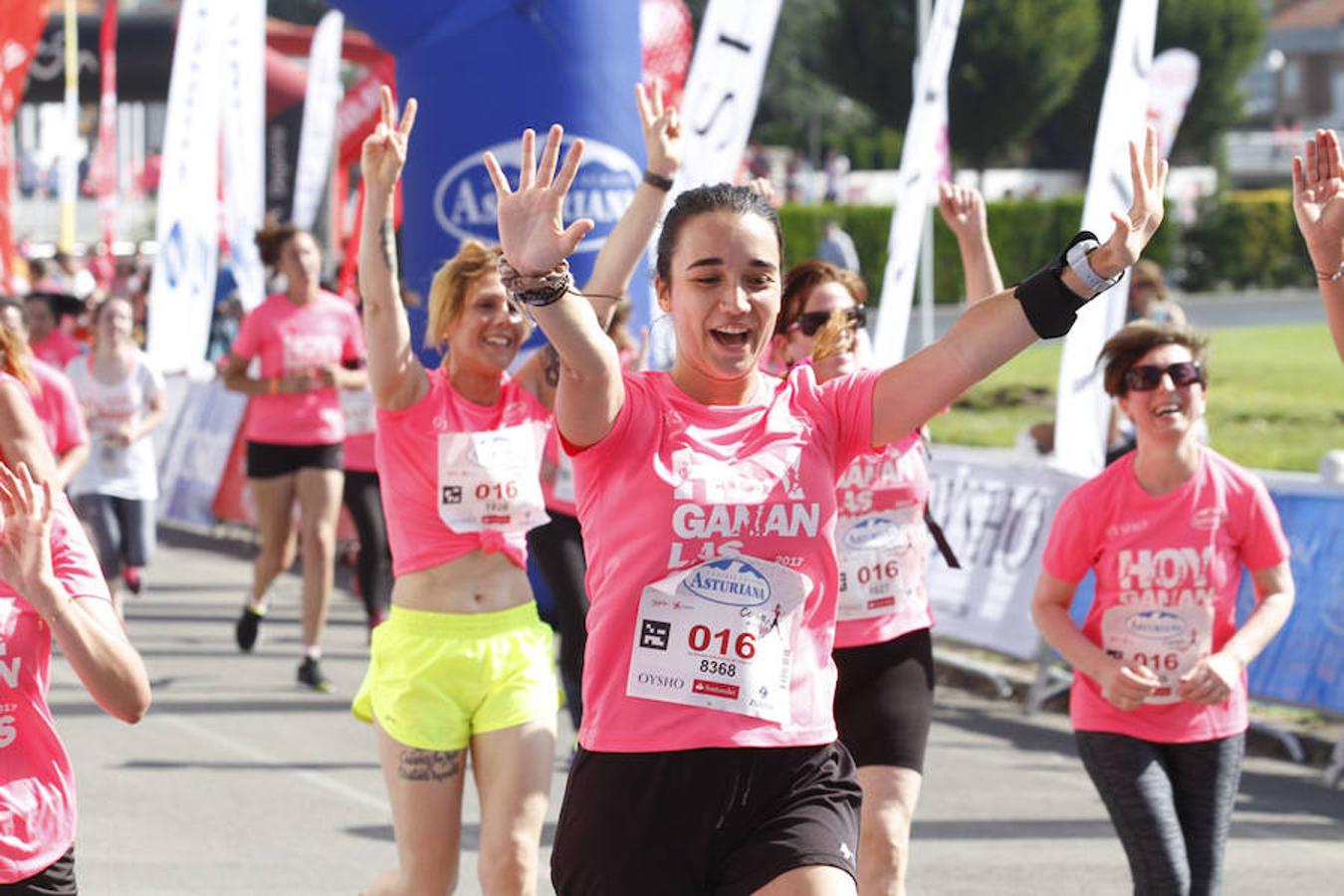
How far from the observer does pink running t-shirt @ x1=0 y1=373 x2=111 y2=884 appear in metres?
3.95

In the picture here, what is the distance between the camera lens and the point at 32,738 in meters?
4.03

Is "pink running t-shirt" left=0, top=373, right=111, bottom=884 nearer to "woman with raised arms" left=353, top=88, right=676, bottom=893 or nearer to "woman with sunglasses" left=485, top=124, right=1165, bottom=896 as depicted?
"woman with sunglasses" left=485, top=124, right=1165, bottom=896

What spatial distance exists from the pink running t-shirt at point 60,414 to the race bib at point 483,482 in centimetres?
334

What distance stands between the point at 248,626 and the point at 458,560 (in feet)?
20.5

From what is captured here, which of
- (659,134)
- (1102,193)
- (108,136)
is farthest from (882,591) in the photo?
(108,136)

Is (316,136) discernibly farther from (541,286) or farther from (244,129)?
(541,286)

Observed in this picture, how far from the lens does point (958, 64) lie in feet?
177

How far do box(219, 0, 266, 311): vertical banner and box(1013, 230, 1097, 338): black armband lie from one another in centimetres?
1345

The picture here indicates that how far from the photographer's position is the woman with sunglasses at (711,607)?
3.77 metres

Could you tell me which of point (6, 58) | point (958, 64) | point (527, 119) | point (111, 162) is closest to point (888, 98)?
point (958, 64)

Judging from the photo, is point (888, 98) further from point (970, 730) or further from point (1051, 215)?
point (970, 730)

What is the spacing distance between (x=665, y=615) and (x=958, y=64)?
51.4 meters

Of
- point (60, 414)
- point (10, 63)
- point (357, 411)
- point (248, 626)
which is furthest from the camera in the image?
point (10, 63)

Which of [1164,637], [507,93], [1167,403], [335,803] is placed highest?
[507,93]
